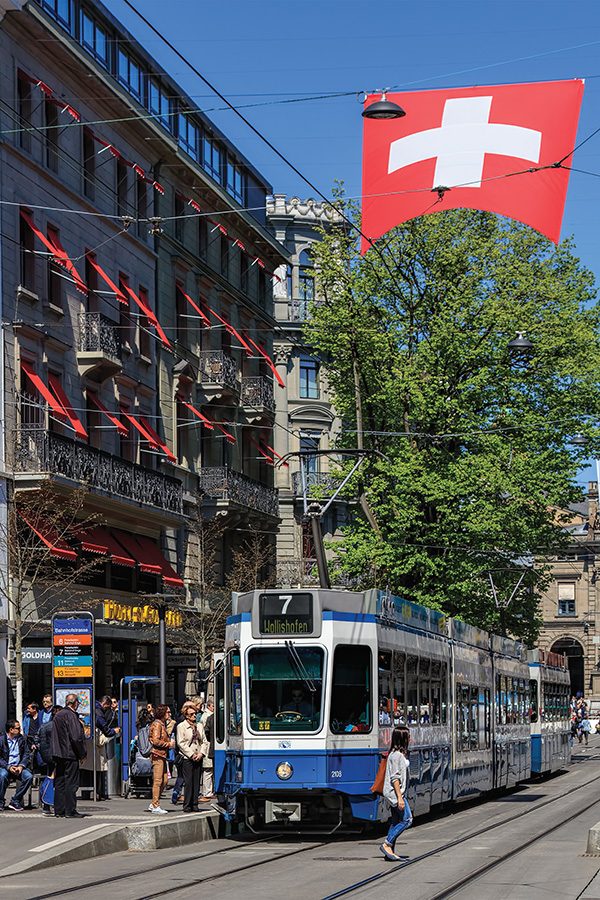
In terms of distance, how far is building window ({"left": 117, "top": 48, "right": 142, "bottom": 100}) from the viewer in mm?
42188

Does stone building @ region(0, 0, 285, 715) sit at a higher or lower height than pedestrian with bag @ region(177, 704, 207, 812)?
higher

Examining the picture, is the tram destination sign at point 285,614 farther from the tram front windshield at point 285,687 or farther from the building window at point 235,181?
the building window at point 235,181

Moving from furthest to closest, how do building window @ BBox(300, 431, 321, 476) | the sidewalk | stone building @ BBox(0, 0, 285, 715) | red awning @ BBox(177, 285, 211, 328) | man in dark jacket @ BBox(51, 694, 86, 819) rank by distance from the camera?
building window @ BBox(300, 431, 321, 476), red awning @ BBox(177, 285, 211, 328), stone building @ BBox(0, 0, 285, 715), man in dark jacket @ BBox(51, 694, 86, 819), the sidewalk

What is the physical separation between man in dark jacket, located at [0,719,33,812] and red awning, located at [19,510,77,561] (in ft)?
26.4

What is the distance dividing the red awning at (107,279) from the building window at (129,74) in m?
5.70

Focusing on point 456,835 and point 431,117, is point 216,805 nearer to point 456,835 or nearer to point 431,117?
point 456,835

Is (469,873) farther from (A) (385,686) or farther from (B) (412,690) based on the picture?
(B) (412,690)

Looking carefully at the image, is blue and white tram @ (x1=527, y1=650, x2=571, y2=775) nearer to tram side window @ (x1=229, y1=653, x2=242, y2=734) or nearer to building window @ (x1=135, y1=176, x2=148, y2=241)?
building window @ (x1=135, y1=176, x2=148, y2=241)

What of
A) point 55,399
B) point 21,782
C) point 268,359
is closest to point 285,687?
point 21,782

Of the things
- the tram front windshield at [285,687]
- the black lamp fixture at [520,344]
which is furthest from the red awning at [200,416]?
the tram front windshield at [285,687]

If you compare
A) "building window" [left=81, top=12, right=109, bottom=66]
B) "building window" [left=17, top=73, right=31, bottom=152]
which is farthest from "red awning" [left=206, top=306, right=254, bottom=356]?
"building window" [left=17, top=73, right=31, bottom=152]

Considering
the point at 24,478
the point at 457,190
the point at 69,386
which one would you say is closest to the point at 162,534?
the point at 69,386

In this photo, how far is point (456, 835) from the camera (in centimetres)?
2122

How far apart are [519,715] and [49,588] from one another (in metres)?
10.5
